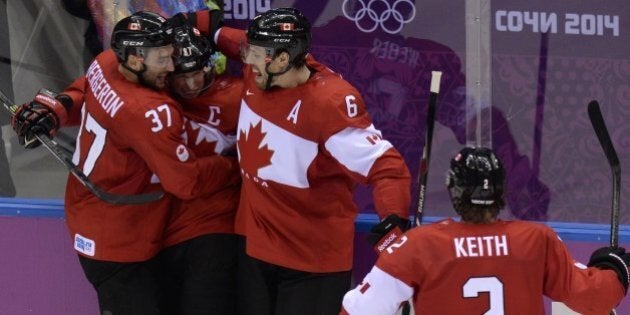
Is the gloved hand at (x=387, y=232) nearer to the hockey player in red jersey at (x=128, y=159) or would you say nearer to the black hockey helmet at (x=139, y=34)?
the hockey player in red jersey at (x=128, y=159)

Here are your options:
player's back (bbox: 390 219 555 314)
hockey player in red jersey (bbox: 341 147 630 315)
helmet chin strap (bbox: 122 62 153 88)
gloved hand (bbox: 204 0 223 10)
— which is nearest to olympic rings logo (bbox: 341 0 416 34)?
gloved hand (bbox: 204 0 223 10)

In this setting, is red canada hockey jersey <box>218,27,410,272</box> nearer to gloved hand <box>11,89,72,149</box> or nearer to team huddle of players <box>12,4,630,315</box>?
team huddle of players <box>12,4,630,315</box>

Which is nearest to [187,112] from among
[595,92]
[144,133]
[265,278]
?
[144,133]

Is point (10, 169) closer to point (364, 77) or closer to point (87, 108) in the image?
point (87, 108)

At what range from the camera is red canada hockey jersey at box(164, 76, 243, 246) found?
3902mm

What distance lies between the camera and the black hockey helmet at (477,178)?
3039 millimetres

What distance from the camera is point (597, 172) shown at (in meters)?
4.21

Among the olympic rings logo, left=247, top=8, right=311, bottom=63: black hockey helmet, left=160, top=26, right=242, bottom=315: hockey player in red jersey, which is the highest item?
left=247, top=8, right=311, bottom=63: black hockey helmet

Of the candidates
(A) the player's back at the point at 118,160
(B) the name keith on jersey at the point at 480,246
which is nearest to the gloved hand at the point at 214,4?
(A) the player's back at the point at 118,160

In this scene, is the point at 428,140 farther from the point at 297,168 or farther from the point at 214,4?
the point at 214,4

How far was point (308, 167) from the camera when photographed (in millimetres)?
3670

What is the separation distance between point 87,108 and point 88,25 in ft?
1.74

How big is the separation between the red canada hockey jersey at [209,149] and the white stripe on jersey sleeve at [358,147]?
460 mm

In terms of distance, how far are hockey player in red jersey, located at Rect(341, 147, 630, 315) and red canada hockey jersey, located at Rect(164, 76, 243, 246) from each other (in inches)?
35.7
